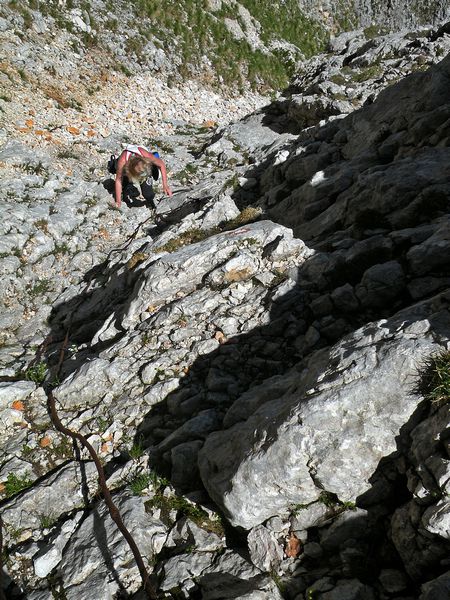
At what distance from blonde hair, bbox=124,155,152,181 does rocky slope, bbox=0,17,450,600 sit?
1.98m

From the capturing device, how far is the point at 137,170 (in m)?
15.8

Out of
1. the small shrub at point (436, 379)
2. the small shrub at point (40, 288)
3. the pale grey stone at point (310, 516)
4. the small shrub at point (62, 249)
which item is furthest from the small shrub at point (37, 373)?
the small shrub at point (436, 379)

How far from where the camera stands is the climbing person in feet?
49.8

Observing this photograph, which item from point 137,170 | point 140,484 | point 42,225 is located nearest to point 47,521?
point 140,484

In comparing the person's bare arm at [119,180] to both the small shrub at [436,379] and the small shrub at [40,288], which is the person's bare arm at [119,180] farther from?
the small shrub at [436,379]

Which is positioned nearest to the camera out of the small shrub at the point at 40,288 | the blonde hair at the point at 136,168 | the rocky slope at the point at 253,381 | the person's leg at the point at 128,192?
the rocky slope at the point at 253,381

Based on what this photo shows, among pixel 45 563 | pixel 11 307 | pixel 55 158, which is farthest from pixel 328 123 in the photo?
pixel 45 563

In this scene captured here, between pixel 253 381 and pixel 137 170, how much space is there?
1109 centimetres

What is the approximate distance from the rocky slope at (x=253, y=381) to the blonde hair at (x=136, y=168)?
1976mm

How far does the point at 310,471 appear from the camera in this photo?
4.62 metres

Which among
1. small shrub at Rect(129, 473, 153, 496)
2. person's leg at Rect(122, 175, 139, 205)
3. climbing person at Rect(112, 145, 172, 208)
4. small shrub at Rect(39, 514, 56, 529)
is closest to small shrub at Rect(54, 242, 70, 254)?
climbing person at Rect(112, 145, 172, 208)

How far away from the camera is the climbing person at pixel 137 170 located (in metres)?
15.2

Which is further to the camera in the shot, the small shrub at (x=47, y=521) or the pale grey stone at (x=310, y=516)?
the small shrub at (x=47, y=521)

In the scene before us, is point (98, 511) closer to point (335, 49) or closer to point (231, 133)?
point (231, 133)
